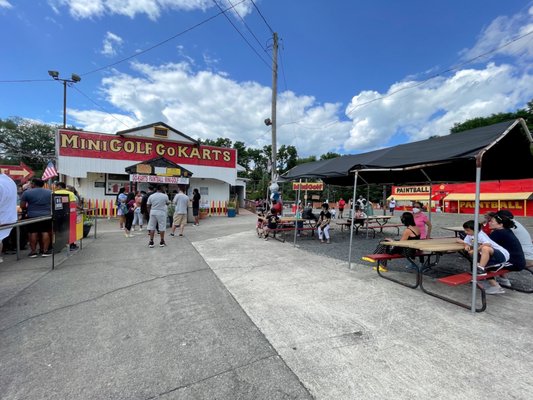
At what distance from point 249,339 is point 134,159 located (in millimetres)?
15721

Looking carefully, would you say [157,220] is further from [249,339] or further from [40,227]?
[249,339]

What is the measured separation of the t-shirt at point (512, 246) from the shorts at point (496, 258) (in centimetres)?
24

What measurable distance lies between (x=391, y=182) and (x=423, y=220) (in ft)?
12.2

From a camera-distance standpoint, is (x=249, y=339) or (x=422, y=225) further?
(x=422, y=225)

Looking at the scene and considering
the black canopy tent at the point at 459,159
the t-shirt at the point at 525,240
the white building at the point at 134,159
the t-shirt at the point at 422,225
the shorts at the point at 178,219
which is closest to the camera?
the black canopy tent at the point at 459,159

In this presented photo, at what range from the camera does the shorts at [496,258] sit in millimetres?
3854

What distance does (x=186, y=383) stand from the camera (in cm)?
202

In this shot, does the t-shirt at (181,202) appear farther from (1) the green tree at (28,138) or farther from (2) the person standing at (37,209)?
(1) the green tree at (28,138)

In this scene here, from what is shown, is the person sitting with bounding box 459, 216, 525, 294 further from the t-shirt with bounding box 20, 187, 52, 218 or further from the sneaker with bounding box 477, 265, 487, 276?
the t-shirt with bounding box 20, 187, 52, 218

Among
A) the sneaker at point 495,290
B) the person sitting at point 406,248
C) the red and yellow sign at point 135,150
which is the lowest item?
the sneaker at point 495,290

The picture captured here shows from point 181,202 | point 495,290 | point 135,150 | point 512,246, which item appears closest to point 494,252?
point 512,246

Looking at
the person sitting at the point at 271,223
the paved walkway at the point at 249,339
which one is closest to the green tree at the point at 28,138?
the person sitting at the point at 271,223

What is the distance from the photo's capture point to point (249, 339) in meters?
2.66

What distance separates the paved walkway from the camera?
200cm
